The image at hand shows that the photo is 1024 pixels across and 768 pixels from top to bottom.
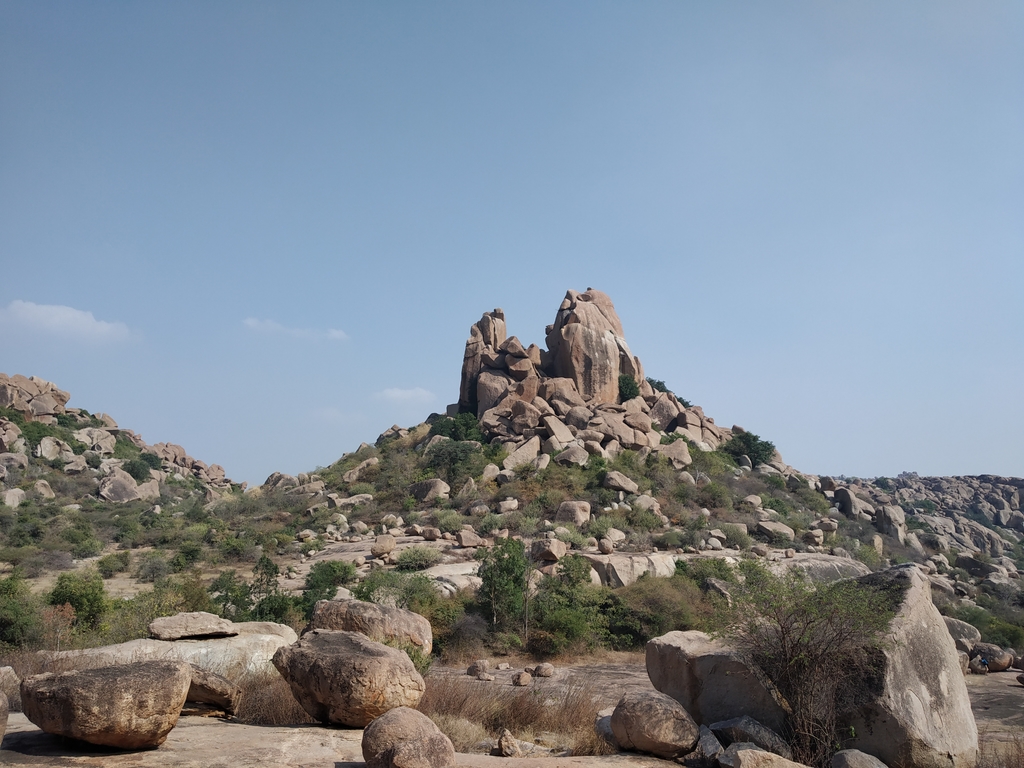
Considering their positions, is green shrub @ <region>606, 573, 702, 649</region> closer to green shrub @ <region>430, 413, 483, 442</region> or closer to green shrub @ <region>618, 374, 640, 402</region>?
green shrub @ <region>430, 413, 483, 442</region>

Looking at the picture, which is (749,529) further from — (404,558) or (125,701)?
(125,701)

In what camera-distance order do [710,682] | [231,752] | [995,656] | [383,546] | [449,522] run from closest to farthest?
1. [231,752]
2. [710,682]
3. [995,656]
4. [383,546]
5. [449,522]

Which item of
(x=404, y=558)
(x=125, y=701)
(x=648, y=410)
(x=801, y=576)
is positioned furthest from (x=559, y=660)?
(x=648, y=410)

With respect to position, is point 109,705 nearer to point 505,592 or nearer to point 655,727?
point 655,727

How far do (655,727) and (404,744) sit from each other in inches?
129

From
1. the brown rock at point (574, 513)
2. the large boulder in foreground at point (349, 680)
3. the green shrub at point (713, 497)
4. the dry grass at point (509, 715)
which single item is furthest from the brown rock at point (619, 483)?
the large boulder in foreground at point (349, 680)

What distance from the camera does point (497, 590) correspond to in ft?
65.7

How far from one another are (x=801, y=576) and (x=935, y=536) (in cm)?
3582

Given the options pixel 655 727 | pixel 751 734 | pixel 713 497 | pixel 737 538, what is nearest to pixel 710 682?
pixel 751 734

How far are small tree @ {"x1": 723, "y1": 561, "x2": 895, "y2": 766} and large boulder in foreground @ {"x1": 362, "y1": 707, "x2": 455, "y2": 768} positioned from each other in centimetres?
423

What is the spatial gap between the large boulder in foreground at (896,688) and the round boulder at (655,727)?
0.98m

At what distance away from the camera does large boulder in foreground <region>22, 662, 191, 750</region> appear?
19.6 ft

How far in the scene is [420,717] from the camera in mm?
6609

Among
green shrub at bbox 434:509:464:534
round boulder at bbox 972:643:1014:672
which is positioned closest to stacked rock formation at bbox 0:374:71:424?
green shrub at bbox 434:509:464:534
